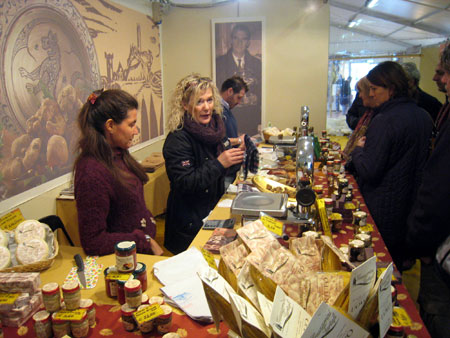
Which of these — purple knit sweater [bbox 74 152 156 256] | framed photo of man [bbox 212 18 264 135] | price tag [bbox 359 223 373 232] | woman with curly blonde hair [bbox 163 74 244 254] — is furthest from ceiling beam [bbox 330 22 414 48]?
purple knit sweater [bbox 74 152 156 256]

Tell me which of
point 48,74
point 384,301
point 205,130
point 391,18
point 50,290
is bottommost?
point 50,290

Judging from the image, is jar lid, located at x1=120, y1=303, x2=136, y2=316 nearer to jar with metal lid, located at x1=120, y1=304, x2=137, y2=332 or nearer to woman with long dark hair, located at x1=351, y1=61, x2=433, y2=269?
jar with metal lid, located at x1=120, y1=304, x2=137, y2=332

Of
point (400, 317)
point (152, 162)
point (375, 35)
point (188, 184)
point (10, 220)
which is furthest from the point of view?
point (375, 35)

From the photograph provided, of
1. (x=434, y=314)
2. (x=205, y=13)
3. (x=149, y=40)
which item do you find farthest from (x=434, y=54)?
(x=434, y=314)

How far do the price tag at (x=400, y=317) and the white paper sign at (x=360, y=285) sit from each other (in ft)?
0.83

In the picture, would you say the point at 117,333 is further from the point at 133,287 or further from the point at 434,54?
the point at 434,54

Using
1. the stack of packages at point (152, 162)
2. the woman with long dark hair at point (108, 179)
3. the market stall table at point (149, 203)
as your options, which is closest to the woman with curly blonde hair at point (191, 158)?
the woman with long dark hair at point (108, 179)

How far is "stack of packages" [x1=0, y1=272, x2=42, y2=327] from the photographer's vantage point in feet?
3.80

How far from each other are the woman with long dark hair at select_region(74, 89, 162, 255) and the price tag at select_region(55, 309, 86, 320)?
1.57ft

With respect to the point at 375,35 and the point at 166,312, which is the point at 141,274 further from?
the point at 375,35

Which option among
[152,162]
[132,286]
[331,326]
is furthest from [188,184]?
[152,162]

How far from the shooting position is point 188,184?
217cm

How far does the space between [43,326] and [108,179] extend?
0.68 m

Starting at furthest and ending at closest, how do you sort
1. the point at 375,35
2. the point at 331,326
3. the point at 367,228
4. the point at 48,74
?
the point at 375,35
the point at 48,74
the point at 367,228
the point at 331,326
